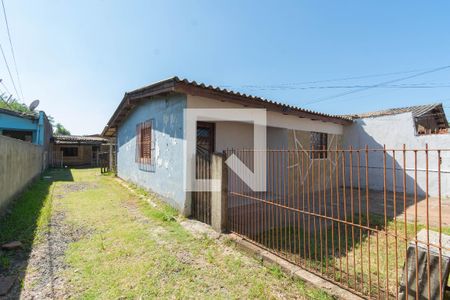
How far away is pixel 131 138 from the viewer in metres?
10.9

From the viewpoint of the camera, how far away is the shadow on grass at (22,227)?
3.33m

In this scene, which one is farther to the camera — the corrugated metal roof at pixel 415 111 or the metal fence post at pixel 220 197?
the corrugated metal roof at pixel 415 111

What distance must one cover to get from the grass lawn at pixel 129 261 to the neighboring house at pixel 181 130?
1.47m

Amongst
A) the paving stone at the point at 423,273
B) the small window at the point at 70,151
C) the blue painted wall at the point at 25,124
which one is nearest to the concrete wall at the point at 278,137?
the paving stone at the point at 423,273

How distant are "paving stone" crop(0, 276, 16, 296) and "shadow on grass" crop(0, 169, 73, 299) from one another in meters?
0.05

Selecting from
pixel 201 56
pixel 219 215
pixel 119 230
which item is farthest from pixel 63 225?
pixel 201 56

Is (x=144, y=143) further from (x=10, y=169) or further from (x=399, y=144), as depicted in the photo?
(x=399, y=144)

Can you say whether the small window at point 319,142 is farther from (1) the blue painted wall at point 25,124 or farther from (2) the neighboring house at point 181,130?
(1) the blue painted wall at point 25,124

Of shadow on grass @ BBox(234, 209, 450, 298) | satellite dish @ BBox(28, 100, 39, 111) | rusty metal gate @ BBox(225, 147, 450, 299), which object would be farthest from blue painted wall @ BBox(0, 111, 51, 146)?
shadow on grass @ BBox(234, 209, 450, 298)

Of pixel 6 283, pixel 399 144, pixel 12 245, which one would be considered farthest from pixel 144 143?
pixel 399 144

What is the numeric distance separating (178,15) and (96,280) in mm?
9352

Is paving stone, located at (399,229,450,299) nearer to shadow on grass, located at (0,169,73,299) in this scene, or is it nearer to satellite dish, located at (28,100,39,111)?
shadow on grass, located at (0,169,73,299)

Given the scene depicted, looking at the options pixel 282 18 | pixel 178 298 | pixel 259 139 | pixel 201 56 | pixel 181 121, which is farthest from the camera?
pixel 201 56

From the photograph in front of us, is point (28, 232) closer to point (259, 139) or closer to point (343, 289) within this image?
point (343, 289)
